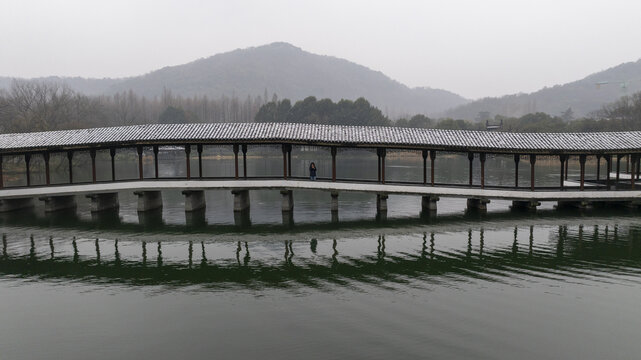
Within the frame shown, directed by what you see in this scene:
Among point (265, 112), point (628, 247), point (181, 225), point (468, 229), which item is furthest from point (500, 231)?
point (265, 112)

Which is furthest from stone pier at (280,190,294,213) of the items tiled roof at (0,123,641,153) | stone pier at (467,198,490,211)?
stone pier at (467,198,490,211)

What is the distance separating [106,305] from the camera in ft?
39.3

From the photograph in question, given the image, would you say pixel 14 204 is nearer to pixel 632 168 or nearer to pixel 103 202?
pixel 103 202

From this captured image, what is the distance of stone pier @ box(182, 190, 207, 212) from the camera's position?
2612 centimetres

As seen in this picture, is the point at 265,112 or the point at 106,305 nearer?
the point at 106,305

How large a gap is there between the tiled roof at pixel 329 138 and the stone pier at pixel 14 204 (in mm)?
3287

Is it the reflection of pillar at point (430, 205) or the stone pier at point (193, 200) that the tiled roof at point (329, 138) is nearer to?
the reflection of pillar at point (430, 205)

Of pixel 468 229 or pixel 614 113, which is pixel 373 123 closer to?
pixel 614 113

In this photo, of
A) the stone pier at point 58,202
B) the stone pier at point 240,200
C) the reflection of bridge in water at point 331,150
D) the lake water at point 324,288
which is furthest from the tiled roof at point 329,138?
the lake water at point 324,288

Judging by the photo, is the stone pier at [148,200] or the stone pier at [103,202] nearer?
the stone pier at [103,202]

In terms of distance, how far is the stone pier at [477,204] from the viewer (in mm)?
25716

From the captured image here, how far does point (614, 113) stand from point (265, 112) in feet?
245

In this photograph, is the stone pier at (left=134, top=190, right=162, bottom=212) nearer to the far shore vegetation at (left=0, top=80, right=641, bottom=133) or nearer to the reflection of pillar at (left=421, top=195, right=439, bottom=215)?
the reflection of pillar at (left=421, top=195, right=439, bottom=215)

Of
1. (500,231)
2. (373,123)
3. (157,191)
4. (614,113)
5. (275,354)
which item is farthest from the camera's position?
(373,123)
